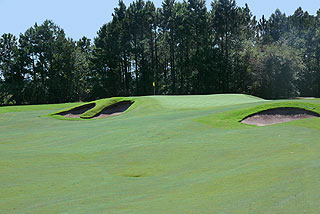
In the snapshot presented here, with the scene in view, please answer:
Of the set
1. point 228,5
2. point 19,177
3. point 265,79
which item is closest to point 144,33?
point 228,5

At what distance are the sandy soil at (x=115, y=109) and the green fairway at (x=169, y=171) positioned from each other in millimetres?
13730

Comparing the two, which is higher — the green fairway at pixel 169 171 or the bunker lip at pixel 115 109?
the bunker lip at pixel 115 109

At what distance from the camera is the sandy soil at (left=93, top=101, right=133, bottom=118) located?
33094mm

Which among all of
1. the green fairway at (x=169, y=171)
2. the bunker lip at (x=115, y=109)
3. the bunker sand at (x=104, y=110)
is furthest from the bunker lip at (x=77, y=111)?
the green fairway at (x=169, y=171)

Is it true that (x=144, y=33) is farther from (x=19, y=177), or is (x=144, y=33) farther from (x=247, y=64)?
(x=19, y=177)

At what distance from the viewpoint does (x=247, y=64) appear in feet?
234

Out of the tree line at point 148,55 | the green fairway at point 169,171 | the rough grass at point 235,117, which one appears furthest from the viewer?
the tree line at point 148,55

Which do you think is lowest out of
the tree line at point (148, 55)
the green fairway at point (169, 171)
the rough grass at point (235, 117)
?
the green fairway at point (169, 171)

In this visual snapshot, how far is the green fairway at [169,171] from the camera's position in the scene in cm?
627

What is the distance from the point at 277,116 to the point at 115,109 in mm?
18643

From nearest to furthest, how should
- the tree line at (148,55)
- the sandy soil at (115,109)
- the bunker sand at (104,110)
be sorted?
the sandy soil at (115,109)
the bunker sand at (104,110)
the tree line at (148,55)

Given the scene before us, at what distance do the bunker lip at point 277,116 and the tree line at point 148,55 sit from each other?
4890 centimetres

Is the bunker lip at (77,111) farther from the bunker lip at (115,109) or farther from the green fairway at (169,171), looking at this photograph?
the green fairway at (169,171)

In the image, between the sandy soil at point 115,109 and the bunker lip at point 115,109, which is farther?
the sandy soil at point 115,109
